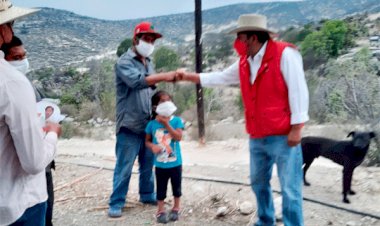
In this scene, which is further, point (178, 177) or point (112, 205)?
point (112, 205)

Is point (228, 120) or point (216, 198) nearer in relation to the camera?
point (216, 198)

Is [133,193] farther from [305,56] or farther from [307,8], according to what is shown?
[307,8]

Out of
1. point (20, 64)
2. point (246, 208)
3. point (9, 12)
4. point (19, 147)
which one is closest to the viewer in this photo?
point (19, 147)

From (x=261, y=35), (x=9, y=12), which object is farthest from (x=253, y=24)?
(x=9, y=12)

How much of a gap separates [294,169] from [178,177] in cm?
144

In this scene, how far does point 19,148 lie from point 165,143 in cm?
279

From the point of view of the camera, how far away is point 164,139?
534 cm

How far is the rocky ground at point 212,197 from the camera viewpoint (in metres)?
5.62

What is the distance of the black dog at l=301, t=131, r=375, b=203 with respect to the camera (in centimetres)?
591

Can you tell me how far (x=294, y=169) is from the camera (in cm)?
441

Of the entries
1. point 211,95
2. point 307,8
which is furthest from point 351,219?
point 307,8

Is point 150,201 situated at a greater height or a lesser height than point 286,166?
lesser

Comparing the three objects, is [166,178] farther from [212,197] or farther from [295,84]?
[295,84]

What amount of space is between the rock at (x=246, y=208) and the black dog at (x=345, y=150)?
1080 mm
